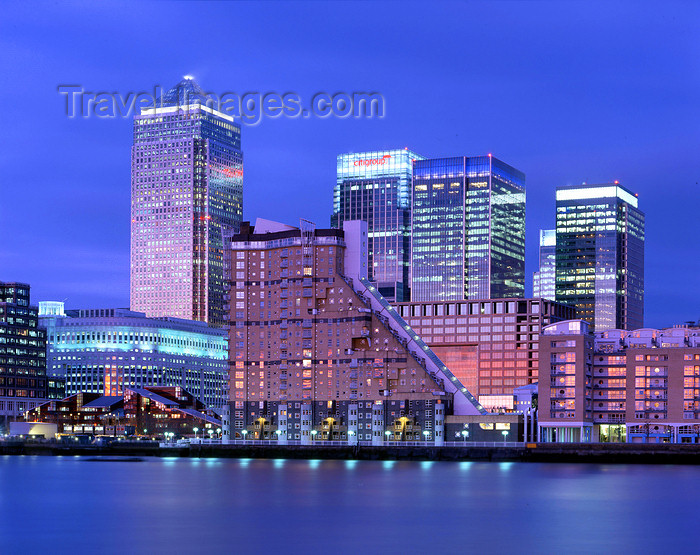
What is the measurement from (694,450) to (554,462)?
1983 centimetres

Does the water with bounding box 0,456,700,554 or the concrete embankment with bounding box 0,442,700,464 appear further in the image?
the concrete embankment with bounding box 0,442,700,464

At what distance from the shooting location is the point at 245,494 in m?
123

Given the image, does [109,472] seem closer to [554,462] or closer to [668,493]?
[554,462]

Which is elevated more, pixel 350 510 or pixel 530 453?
pixel 350 510

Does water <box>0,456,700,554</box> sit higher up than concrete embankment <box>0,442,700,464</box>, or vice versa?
water <box>0,456,700,554</box>

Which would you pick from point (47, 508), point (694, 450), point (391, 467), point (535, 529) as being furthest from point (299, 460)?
point (535, 529)

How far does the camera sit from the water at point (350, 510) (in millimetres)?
87562

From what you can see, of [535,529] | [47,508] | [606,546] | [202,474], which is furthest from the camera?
[202,474]

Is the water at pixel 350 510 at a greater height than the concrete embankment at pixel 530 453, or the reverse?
the water at pixel 350 510

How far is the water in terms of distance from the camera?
87562 mm

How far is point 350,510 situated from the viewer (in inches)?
4232

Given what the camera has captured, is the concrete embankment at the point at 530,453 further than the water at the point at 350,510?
Yes

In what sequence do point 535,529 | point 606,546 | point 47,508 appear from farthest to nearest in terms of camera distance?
point 47,508 < point 535,529 < point 606,546

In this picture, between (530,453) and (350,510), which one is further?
(530,453)
